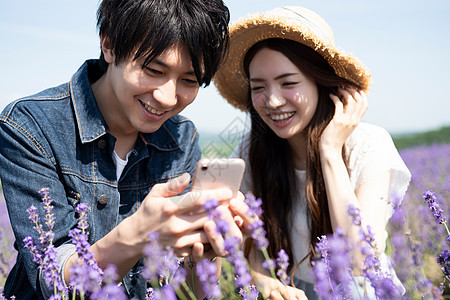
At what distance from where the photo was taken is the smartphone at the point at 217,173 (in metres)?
1.42

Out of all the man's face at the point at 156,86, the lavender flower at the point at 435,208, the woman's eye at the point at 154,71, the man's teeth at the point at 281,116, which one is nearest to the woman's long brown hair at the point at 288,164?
the man's teeth at the point at 281,116

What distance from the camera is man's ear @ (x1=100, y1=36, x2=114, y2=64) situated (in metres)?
1.98

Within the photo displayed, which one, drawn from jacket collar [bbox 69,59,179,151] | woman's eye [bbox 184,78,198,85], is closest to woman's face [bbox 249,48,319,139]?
woman's eye [bbox 184,78,198,85]

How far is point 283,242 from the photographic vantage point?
2768 millimetres

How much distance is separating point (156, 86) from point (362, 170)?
1.44m

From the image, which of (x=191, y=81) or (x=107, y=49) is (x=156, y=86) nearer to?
(x=191, y=81)

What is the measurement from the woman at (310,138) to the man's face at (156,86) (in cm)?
64

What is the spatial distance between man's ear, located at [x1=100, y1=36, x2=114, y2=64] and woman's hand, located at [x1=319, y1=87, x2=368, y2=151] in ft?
4.30

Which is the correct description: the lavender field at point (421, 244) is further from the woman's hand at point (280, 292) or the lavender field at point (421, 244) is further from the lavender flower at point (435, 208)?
the woman's hand at point (280, 292)

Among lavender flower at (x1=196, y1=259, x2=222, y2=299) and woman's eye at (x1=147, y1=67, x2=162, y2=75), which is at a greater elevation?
woman's eye at (x1=147, y1=67, x2=162, y2=75)

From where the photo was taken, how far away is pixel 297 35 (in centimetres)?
240

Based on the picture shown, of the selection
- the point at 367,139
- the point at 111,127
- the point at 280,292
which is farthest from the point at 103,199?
the point at 367,139

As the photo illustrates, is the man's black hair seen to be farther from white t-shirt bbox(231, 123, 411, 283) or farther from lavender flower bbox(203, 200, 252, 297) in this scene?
white t-shirt bbox(231, 123, 411, 283)

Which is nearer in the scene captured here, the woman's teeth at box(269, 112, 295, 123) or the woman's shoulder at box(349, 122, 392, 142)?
the woman's teeth at box(269, 112, 295, 123)
